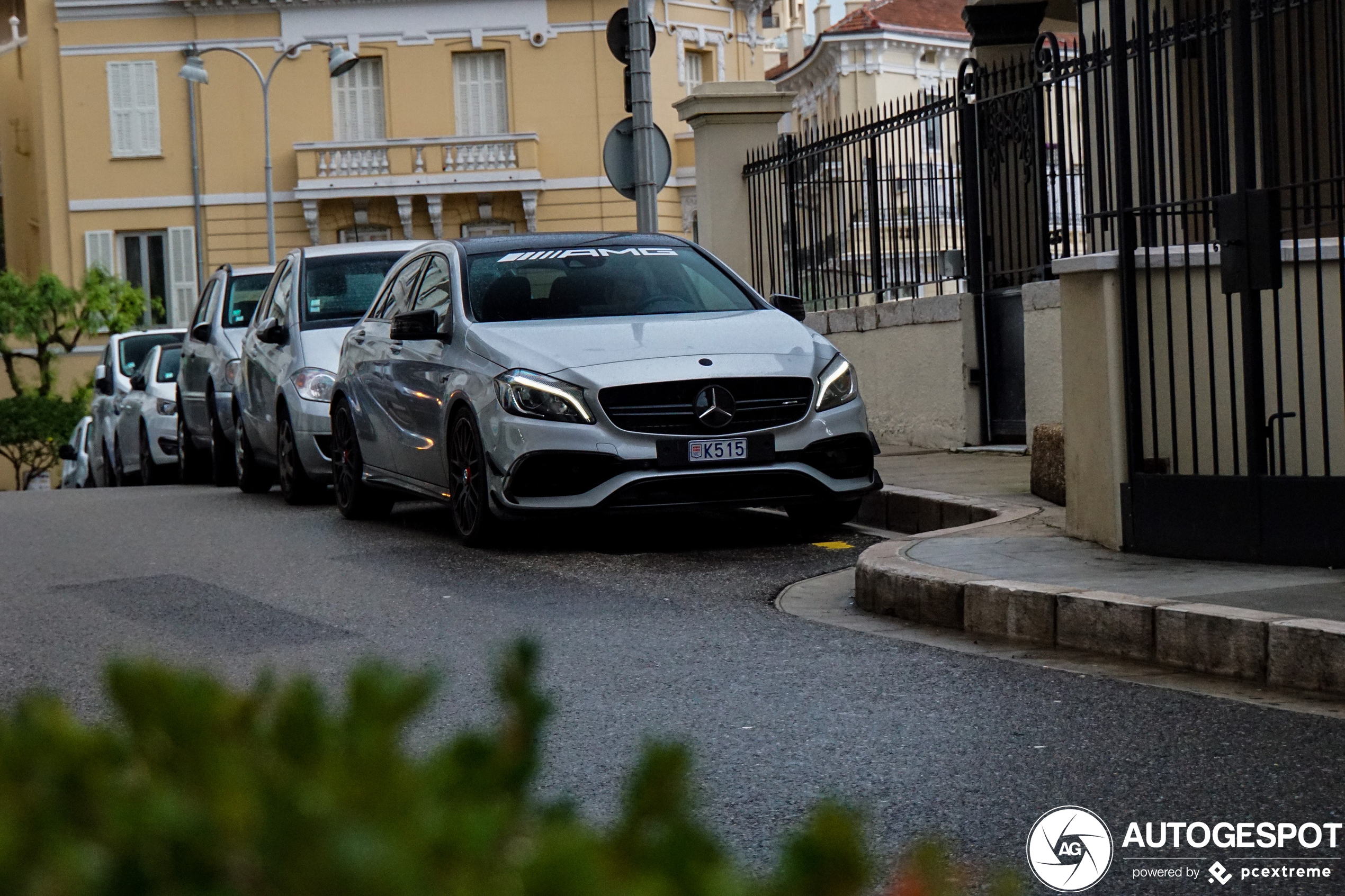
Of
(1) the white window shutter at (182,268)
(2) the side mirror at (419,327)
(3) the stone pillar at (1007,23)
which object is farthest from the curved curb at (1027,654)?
(1) the white window shutter at (182,268)

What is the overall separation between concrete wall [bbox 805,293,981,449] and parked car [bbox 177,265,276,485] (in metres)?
4.91

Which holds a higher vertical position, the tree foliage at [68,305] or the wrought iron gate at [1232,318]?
the tree foliage at [68,305]

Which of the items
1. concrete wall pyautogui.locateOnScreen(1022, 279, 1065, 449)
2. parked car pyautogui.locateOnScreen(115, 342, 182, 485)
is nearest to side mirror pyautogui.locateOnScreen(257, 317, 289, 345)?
concrete wall pyautogui.locateOnScreen(1022, 279, 1065, 449)

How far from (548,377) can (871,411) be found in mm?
6977

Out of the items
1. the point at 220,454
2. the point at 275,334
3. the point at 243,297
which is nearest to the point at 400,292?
the point at 275,334

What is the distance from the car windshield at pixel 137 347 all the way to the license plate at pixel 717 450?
537 inches

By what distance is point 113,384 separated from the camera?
70.5 feet

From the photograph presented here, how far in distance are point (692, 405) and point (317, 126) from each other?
36147 millimetres

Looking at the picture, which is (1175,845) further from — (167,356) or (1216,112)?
(167,356)

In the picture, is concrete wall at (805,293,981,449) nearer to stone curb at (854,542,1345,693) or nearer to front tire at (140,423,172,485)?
stone curb at (854,542,1345,693)

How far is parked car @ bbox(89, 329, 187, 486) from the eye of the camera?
2155cm

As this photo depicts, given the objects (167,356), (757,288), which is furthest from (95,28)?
(757,288)

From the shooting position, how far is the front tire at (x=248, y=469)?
15.0 m

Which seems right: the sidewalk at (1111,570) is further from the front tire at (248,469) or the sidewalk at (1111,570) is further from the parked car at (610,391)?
the front tire at (248,469)
